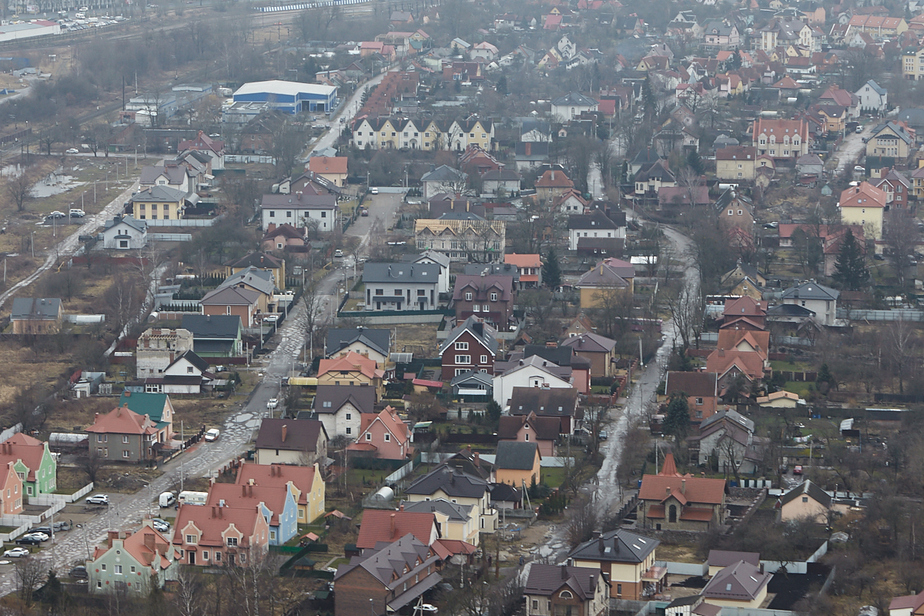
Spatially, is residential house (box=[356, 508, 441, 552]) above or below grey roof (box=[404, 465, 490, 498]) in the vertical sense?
above

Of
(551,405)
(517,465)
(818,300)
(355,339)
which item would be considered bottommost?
(818,300)

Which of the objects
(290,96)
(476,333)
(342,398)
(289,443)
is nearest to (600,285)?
(476,333)

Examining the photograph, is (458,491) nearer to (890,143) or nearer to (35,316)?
(35,316)

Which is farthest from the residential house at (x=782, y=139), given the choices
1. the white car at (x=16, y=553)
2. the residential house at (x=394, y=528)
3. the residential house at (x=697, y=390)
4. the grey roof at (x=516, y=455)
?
the white car at (x=16, y=553)

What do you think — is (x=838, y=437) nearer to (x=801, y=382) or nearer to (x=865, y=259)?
(x=801, y=382)

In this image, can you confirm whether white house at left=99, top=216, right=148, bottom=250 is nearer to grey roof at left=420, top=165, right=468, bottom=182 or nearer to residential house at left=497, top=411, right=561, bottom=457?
grey roof at left=420, top=165, right=468, bottom=182

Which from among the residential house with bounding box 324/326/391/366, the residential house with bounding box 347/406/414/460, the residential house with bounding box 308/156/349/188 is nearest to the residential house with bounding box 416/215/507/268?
the residential house with bounding box 308/156/349/188
